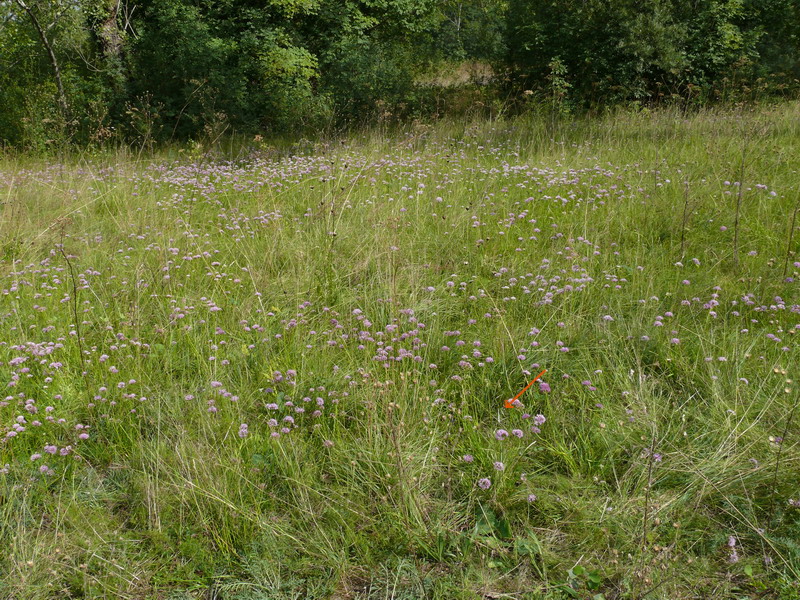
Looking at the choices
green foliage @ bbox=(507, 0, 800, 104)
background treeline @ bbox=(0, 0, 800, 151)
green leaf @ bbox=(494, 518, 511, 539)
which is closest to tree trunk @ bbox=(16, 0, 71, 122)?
background treeline @ bbox=(0, 0, 800, 151)

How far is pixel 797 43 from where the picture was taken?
13.7m

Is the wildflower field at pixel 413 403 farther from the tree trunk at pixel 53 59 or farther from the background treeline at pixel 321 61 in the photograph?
the background treeline at pixel 321 61

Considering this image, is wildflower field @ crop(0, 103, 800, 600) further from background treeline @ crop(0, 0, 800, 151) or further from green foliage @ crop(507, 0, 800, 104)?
green foliage @ crop(507, 0, 800, 104)

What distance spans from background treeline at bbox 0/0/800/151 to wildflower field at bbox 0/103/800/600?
7.37m

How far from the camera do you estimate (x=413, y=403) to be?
2877mm

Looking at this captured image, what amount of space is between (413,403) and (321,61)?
40.6ft

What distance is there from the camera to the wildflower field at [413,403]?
7.20ft

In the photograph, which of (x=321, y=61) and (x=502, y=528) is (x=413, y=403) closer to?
(x=502, y=528)

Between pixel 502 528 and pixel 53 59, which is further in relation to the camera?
pixel 53 59

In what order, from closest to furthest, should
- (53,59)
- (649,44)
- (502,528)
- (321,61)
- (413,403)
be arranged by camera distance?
(502,528) < (413,403) < (53,59) < (649,44) < (321,61)

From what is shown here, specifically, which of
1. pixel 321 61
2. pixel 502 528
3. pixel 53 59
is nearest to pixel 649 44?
pixel 321 61

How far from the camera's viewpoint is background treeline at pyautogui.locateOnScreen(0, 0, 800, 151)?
11.8 metres

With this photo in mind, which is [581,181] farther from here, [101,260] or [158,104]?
[158,104]

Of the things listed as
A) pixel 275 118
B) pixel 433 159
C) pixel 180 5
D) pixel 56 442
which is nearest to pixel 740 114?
pixel 433 159
